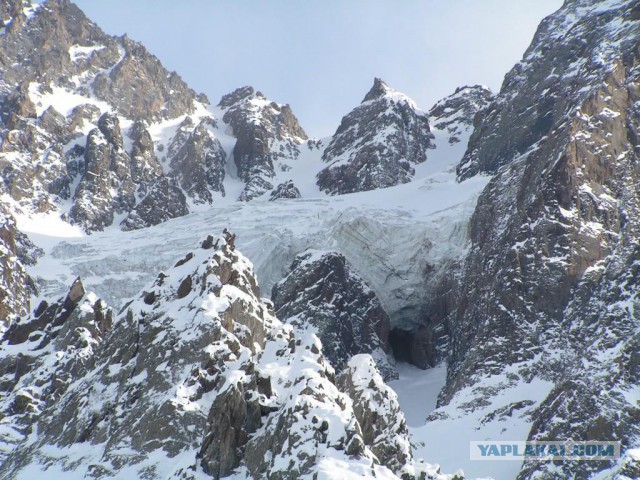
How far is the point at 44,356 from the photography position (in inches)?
2980

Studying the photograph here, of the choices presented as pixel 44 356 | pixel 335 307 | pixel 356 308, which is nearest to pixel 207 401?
pixel 44 356

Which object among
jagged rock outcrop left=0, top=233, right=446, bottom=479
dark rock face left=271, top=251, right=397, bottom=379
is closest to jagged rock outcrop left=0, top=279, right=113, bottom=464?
jagged rock outcrop left=0, top=233, right=446, bottom=479

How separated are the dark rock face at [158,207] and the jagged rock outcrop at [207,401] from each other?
332 ft

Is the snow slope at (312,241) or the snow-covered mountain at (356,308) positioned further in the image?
the snow slope at (312,241)

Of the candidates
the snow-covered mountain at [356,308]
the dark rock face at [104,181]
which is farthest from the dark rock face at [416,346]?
the dark rock face at [104,181]

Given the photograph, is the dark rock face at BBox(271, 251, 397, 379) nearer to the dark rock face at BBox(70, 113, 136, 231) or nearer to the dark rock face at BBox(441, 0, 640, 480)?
the dark rock face at BBox(441, 0, 640, 480)

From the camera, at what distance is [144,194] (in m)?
187

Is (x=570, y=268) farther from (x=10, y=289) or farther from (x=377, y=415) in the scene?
(x=10, y=289)

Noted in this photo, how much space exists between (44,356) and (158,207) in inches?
3956

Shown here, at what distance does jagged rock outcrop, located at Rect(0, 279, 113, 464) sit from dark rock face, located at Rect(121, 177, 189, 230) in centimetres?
8620

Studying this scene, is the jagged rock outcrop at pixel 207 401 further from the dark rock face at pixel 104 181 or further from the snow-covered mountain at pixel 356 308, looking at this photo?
the dark rock face at pixel 104 181

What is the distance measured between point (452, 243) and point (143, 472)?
80650 millimetres

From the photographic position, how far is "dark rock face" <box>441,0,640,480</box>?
61.0 m

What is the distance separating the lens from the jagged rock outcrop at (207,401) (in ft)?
124
